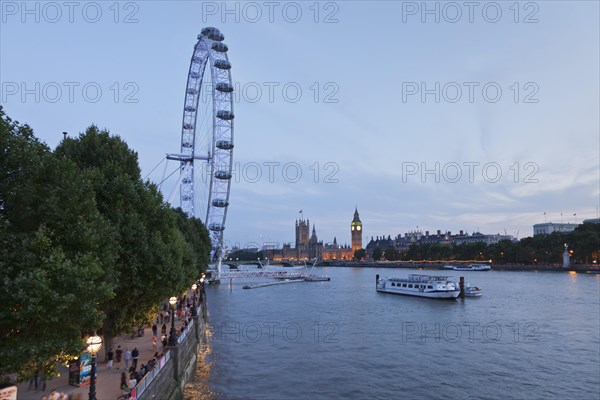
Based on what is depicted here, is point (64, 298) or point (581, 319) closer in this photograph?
point (64, 298)

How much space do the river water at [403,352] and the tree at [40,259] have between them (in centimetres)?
1242

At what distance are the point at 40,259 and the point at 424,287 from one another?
2526 inches

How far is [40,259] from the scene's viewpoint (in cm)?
1208

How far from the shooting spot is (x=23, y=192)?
40.2 feet

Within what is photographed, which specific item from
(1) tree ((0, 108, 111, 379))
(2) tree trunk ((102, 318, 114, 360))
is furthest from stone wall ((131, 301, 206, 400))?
(1) tree ((0, 108, 111, 379))

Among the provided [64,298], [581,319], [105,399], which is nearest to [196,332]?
[105,399]

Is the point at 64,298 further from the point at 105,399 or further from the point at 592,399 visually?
the point at 592,399

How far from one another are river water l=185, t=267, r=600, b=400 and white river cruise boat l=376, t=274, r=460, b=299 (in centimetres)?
969

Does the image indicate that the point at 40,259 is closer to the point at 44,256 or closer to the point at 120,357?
the point at 44,256

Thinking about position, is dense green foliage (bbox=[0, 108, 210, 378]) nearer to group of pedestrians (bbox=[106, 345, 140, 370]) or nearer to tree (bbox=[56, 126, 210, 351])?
tree (bbox=[56, 126, 210, 351])

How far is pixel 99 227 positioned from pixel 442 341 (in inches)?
1163

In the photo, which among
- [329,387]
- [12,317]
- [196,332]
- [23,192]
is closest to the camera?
[12,317]

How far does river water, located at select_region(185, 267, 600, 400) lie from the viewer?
25078 mm

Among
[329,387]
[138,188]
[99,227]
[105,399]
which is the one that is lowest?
[329,387]
